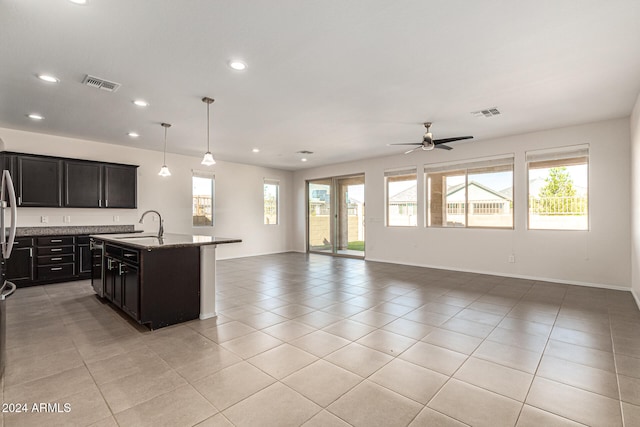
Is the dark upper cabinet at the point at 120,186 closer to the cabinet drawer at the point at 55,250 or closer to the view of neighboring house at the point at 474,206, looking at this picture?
the cabinet drawer at the point at 55,250

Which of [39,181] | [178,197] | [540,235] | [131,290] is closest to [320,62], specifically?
[131,290]

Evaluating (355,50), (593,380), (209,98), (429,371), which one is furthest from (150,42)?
(593,380)

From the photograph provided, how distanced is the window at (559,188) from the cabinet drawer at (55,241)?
8.10 m

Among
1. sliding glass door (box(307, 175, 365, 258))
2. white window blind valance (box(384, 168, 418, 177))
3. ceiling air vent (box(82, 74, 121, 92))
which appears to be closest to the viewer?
ceiling air vent (box(82, 74, 121, 92))

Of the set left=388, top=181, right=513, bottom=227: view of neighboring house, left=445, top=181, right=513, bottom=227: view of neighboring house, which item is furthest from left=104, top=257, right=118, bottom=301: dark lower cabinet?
left=445, top=181, right=513, bottom=227: view of neighboring house

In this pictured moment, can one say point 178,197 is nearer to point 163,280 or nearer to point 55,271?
point 55,271

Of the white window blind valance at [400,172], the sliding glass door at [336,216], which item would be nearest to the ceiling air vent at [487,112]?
the white window blind valance at [400,172]

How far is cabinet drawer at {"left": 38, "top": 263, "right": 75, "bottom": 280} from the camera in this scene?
505 cm

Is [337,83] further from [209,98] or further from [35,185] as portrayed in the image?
[35,185]

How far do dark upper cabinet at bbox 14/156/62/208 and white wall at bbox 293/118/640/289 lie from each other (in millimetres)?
6467

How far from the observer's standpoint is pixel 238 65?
2996 millimetres

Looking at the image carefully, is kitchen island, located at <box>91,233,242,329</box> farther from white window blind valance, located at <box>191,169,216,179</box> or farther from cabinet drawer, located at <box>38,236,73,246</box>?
white window blind valance, located at <box>191,169,216,179</box>

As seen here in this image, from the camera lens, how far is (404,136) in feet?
18.8

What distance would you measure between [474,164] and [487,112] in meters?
2.06
